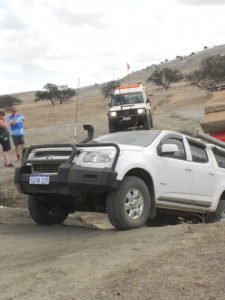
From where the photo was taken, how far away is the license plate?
6.27 m

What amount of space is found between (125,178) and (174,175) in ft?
3.72

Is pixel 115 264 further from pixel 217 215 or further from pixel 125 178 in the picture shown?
pixel 217 215

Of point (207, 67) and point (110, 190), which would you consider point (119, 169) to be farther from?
point (207, 67)

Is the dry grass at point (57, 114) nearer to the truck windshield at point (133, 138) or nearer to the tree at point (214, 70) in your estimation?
the tree at point (214, 70)

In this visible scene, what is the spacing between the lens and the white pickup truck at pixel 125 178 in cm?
596

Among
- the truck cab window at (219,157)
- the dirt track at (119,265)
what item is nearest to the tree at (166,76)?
the truck cab window at (219,157)

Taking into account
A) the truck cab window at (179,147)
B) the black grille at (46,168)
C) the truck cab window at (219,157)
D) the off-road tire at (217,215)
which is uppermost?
the truck cab window at (179,147)

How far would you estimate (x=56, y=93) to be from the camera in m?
75.4

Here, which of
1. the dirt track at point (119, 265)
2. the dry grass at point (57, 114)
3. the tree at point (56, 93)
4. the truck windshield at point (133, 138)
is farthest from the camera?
the tree at point (56, 93)

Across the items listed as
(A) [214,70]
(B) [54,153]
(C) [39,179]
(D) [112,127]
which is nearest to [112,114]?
(D) [112,127]

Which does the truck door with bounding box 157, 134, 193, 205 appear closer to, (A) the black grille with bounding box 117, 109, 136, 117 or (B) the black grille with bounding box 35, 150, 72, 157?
(B) the black grille with bounding box 35, 150, 72, 157

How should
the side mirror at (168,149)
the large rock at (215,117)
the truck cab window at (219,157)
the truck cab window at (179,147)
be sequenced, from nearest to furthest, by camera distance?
the side mirror at (168,149) → the truck cab window at (179,147) → the truck cab window at (219,157) → the large rock at (215,117)

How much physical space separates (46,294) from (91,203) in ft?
9.80

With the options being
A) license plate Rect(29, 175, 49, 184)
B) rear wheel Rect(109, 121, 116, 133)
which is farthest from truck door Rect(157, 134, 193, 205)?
rear wheel Rect(109, 121, 116, 133)
